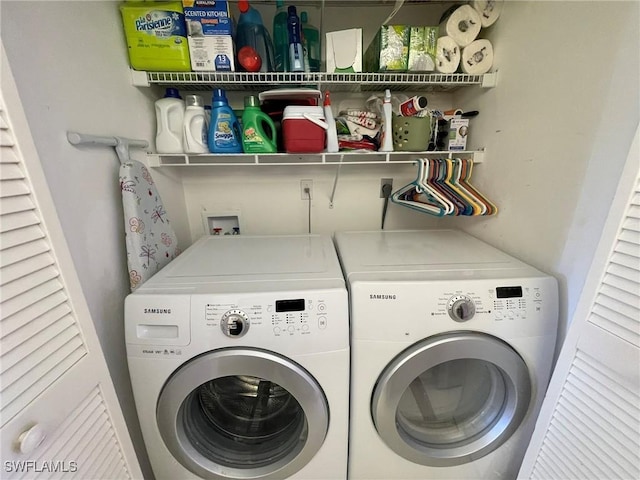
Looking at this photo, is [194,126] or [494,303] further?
[194,126]

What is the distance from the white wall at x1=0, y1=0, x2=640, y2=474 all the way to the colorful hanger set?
98mm

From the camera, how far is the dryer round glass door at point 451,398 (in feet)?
2.90

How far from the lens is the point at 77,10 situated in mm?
860

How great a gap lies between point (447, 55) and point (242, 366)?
1405mm

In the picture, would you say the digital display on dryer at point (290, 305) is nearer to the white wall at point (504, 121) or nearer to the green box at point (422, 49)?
the white wall at point (504, 121)

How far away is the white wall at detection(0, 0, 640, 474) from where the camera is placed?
743 mm

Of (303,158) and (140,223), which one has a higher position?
(303,158)

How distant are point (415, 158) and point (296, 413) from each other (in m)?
1.22

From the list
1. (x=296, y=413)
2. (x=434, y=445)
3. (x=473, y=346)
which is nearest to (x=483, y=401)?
(x=434, y=445)

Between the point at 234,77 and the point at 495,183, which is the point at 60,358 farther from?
the point at 495,183

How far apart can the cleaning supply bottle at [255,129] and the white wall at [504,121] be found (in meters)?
0.43

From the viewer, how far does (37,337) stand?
0.55 m

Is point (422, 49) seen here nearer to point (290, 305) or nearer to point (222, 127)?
point (222, 127)

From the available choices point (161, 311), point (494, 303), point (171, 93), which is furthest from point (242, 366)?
point (171, 93)
